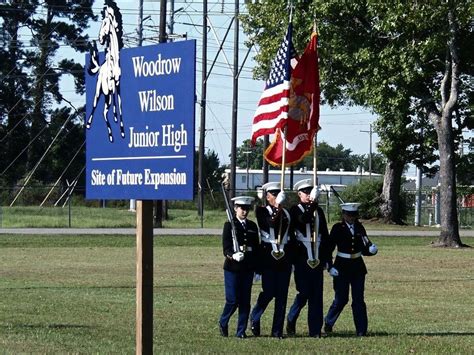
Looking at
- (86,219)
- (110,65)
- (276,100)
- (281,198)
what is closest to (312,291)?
(281,198)

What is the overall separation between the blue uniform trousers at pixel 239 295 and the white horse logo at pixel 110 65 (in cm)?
610

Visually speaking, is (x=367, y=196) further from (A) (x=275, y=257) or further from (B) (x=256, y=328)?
(A) (x=275, y=257)

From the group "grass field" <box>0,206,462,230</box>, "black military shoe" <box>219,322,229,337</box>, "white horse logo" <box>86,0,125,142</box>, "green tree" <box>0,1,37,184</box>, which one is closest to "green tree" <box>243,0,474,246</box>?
"grass field" <box>0,206,462,230</box>

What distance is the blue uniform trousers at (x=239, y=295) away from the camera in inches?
585

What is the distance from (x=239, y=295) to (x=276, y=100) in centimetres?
316

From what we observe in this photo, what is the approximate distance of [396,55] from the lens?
36781 mm

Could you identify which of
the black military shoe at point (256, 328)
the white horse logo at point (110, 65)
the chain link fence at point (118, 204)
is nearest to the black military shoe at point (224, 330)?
the black military shoe at point (256, 328)

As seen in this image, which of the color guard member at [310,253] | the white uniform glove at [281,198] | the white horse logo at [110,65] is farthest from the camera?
the color guard member at [310,253]

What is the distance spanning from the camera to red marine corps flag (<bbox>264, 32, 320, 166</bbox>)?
55.6ft

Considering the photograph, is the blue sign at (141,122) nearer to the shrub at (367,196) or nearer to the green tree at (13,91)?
the shrub at (367,196)

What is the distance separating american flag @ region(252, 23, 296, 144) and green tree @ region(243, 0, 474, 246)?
18737 millimetres

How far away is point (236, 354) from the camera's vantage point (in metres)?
13.2

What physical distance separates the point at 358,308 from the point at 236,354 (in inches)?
101

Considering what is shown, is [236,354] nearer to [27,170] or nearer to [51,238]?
[51,238]
